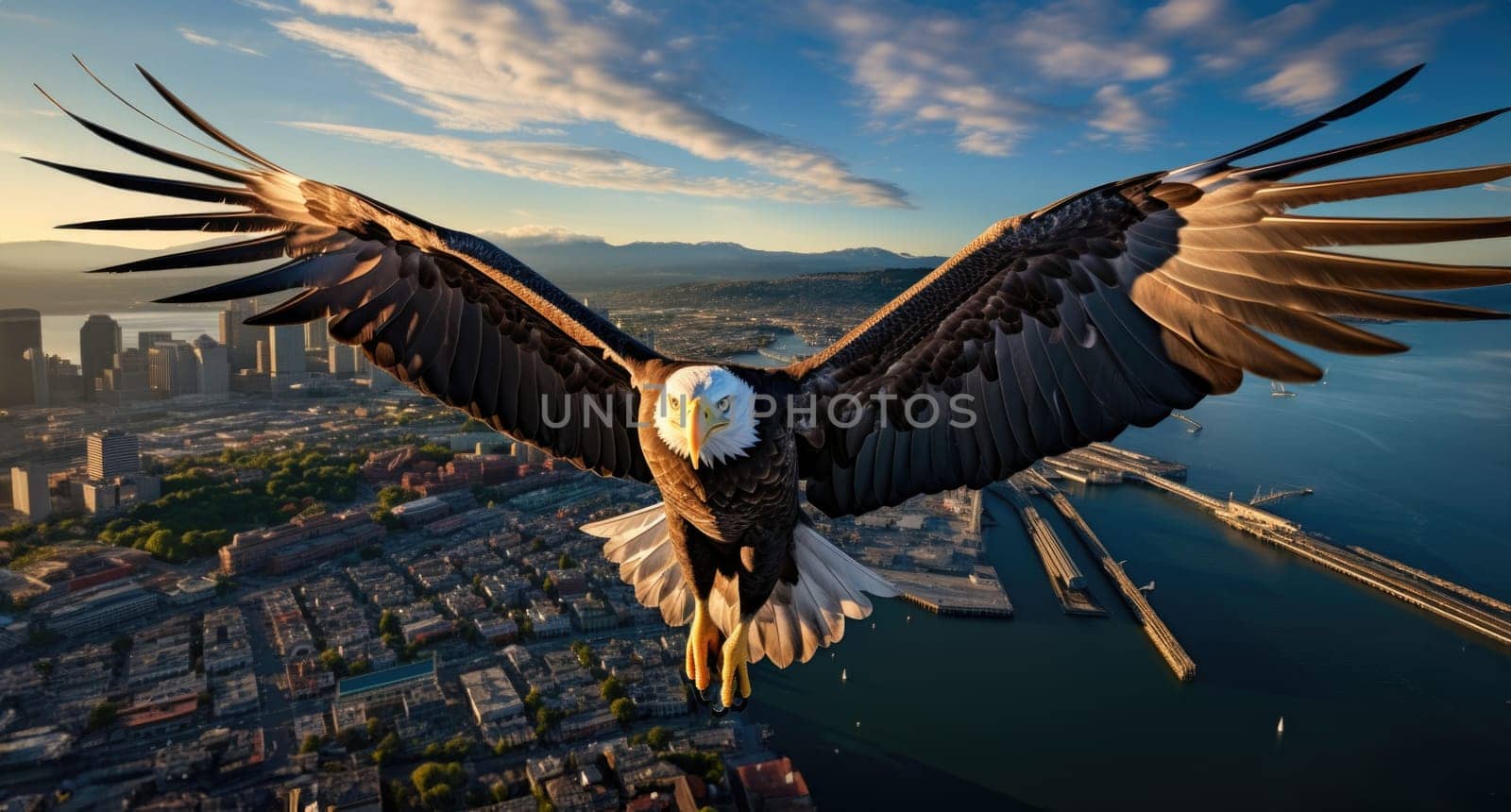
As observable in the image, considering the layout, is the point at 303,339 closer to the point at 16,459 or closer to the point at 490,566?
the point at 16,459

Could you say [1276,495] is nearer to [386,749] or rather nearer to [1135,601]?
[1135,601]

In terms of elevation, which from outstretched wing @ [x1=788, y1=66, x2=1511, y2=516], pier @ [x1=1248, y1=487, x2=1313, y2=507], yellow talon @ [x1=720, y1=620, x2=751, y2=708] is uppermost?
outstretched wing @ [x1=788, y1=66, x2=1511, y2=516]

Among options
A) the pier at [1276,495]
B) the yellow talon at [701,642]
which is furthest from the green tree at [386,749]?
the pier at [1276,495]

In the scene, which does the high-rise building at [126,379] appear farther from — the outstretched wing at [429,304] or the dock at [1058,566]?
the outstretched wing at [429,304]

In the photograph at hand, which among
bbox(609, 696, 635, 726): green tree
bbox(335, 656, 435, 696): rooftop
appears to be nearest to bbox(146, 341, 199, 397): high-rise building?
bbox(335, 656, 435, 696): rooftop

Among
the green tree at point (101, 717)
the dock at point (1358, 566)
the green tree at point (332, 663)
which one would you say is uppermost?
the dock at point (1358, 566)

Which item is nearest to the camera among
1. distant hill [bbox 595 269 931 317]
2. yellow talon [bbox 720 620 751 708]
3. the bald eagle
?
the bald eagle

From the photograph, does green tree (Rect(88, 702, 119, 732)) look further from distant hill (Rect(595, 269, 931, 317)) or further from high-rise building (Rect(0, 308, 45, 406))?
distant hill (Rect(595, 269, 931, 317))
